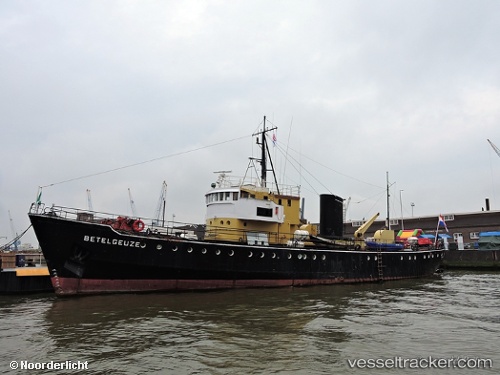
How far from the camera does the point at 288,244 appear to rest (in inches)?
980

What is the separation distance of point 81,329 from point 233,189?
14.4 m

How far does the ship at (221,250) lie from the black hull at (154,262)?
0.05 meters

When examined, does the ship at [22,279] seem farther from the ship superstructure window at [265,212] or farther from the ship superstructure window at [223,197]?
the ship superstructure window at [265,212]

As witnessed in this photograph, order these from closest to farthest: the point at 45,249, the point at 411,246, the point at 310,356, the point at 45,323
→ the point at 310,356 → the point at 45,323 → the point at 45,249 → the point at 411,246

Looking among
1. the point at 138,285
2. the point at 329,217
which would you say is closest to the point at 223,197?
the point at 138,285

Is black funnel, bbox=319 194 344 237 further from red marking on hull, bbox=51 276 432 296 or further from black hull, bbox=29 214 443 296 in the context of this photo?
red marking on hull, bbox=51 276 432 296

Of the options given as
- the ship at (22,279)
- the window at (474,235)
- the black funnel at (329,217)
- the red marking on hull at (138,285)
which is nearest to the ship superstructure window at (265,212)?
the red marking on hull at (138,285)

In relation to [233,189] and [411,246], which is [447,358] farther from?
[411,246]

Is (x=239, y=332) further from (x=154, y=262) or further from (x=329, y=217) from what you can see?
(x=329, y=217)

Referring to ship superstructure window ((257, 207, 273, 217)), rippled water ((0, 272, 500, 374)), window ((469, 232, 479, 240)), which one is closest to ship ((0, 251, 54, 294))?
rippled water ((0, 272, 500, 374))

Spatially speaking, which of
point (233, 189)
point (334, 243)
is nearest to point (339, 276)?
point (334, 243)

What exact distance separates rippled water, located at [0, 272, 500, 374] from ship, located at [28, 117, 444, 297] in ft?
4.45

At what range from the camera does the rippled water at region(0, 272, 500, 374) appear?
9141mm

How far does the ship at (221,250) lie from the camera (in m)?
18.6
